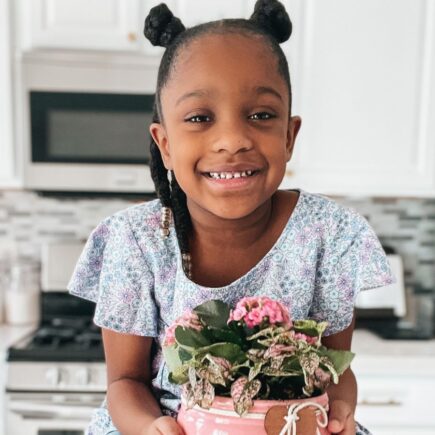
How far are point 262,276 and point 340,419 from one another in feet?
0.78

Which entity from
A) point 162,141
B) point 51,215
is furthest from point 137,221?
point 51,215

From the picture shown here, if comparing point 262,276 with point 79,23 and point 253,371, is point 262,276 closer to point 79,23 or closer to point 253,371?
point 253,371

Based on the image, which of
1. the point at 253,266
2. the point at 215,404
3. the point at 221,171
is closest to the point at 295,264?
the point at 253,266

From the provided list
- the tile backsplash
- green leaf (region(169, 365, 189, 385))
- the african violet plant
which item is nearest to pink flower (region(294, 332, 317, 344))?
the african violet plant

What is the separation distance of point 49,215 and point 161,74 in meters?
1.58

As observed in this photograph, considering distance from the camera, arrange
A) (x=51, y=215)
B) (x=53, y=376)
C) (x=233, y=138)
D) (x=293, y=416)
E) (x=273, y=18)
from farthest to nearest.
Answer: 1. (x=51, y=215)
2. (x=53, y=376)
3. (x=273, y=18)
4. (x=233, y=138)
5. (x=293, y=416)

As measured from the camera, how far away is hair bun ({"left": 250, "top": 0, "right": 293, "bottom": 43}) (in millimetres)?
718

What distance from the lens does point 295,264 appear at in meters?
0.77

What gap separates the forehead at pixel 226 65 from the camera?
2.08 ft

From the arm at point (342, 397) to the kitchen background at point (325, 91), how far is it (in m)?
0.97

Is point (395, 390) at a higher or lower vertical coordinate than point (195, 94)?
lower

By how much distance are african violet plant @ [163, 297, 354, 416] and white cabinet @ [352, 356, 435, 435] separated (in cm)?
122

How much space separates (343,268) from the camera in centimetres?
77

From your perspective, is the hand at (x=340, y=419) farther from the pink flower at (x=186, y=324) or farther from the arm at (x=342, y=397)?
the pink flower at (x=186, y=324)
